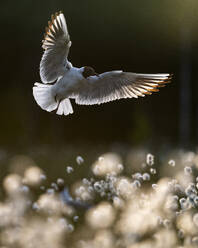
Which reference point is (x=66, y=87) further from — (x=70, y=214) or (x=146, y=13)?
(x=146, y=13)

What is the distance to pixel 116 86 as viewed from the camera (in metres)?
3.40

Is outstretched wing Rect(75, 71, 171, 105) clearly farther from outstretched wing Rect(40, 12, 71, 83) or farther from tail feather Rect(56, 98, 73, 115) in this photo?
outstretched wing Rect(40, 12, 71, 83)

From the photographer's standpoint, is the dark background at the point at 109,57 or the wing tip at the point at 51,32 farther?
the dark background at the point at 109,57

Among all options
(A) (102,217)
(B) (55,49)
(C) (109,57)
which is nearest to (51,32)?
(B) (55,49)

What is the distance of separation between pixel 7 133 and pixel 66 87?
38.4 feet

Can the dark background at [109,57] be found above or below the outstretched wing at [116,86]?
above

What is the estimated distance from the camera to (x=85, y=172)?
247 inches

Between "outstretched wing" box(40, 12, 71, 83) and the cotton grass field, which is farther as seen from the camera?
the cotton grass field

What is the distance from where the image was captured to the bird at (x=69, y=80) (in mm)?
2762

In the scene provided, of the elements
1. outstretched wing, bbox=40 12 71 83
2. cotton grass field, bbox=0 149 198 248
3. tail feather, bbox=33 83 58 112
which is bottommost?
cotton grass field, bbox=0 149 198 248

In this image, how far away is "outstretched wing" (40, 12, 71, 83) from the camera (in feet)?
10.0

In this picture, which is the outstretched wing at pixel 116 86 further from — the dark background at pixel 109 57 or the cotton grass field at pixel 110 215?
the dark background at pixel 109 57

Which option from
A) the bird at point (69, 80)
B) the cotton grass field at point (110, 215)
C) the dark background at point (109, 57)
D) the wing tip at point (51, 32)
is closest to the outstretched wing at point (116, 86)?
the bird at point (69, 80)

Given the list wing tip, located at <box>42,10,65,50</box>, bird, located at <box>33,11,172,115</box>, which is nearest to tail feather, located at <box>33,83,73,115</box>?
bird, located at <box>33,11,172,115</box>
